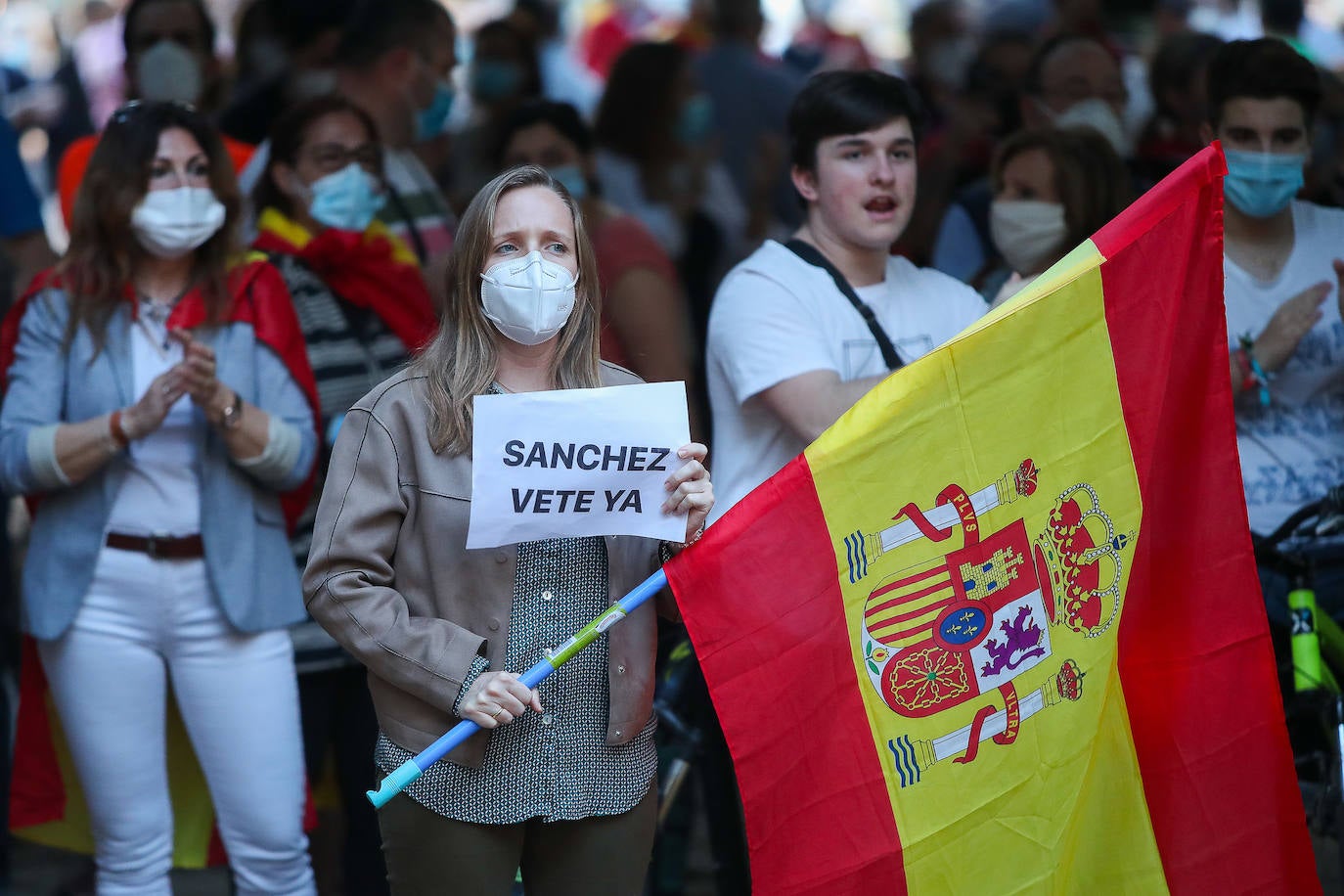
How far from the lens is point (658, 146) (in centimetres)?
714

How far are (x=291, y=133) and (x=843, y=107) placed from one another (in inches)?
67.0

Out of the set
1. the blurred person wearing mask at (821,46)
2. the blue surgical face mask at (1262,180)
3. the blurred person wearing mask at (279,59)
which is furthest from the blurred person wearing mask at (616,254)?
the blurred person wearing mask at (821,46)

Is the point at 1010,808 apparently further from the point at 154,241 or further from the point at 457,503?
the point at 154,241

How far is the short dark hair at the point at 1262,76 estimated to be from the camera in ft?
14.8

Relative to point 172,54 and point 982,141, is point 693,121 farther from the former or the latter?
point 172,54

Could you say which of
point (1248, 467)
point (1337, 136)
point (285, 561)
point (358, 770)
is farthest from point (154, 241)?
point (1337, 136)

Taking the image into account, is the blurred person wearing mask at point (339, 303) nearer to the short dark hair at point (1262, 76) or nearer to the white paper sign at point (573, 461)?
the white paper sign at point (573, 461)

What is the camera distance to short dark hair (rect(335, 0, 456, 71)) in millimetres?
5809

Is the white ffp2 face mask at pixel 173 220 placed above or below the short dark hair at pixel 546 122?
below

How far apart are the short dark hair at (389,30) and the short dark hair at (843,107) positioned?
1.98 meters

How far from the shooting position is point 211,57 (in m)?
6.27

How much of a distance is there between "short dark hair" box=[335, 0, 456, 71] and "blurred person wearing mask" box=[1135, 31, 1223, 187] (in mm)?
2422

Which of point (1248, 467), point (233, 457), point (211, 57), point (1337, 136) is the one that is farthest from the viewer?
point (1337, 136)

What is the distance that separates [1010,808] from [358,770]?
1.94 m
